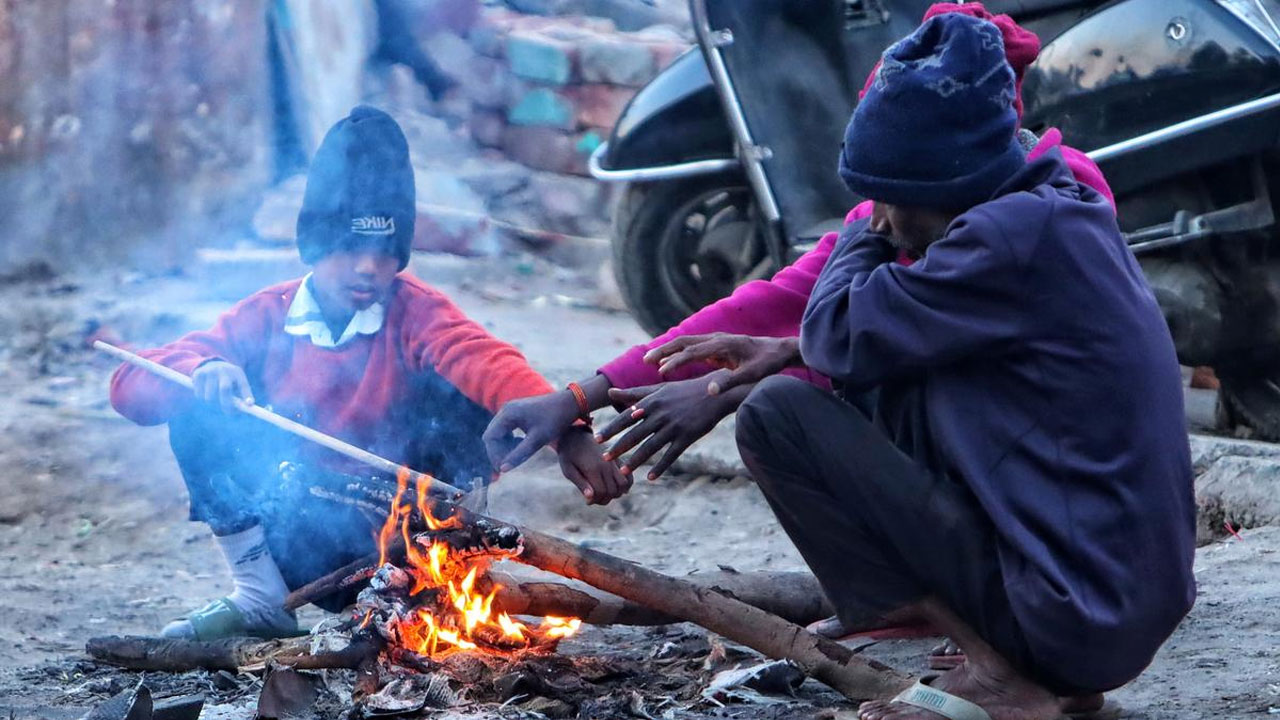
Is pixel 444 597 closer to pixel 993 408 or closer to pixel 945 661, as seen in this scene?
pixel 945 661

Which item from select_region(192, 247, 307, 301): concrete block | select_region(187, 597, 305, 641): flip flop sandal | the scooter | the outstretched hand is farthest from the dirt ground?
the scooter

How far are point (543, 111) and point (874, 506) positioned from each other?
7579mm

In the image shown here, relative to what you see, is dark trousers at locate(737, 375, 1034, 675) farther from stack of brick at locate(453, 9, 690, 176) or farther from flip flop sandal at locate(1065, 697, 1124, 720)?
stack of brick at locate(453, 9, 690, 176)

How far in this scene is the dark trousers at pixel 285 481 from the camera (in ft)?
11.8

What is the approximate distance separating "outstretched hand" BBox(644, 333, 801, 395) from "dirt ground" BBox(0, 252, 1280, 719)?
2.05 ft

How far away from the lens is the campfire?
9.83ft

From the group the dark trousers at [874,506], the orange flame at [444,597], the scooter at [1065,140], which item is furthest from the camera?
the scooter at [1065,140]

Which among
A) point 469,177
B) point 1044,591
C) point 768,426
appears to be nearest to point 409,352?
point 768,426

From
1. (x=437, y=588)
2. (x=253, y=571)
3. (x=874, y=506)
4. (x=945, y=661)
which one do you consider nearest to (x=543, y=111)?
(x=253, y=571)

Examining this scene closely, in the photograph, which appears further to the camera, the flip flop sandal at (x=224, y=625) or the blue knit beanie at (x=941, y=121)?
the flip flop sandal at (x=224, y=625)

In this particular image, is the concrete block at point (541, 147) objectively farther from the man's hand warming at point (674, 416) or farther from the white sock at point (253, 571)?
the man's hand warming at point (674, 416)

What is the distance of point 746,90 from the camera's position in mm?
5625

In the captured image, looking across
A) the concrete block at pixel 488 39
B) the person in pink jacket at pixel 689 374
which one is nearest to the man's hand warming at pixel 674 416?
the person in pink jacket at pixel 689 374

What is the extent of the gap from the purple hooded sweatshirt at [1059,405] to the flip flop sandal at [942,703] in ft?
0.49
